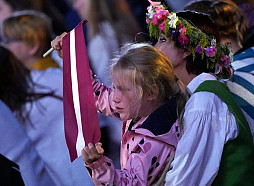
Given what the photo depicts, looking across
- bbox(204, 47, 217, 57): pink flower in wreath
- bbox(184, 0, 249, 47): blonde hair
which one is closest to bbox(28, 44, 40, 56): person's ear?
bbox(184, 0, 249, 47): blonde hair

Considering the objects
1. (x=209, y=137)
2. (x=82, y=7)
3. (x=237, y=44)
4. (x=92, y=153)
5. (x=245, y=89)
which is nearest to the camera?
(x=92, y=153)

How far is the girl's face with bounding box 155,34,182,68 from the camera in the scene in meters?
2.95

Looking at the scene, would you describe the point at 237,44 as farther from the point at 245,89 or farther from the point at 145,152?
the point at 145,152

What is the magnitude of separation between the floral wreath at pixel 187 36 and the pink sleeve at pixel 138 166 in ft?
2.15

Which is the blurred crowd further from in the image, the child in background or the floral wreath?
the floral wreath

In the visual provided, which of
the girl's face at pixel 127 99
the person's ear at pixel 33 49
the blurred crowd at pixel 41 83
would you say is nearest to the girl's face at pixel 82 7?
the blurred crowd at pixel 41 83

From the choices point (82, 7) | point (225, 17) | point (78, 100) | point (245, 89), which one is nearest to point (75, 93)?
point (78, 100)

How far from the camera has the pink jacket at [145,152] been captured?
92.5 inches

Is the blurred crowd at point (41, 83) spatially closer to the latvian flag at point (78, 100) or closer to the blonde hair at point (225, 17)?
the blonde hair at point (225, 17)

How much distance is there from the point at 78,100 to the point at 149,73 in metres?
0.34

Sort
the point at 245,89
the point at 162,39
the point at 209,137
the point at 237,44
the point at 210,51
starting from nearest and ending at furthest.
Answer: the point at 209,137, the point at 210,51, the point at 162,39, the point at 245,89, the point at 237,44

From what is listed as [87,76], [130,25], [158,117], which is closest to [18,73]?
[130,25]

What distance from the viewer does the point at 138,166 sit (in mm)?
2385

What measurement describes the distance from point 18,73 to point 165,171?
1665 mm
